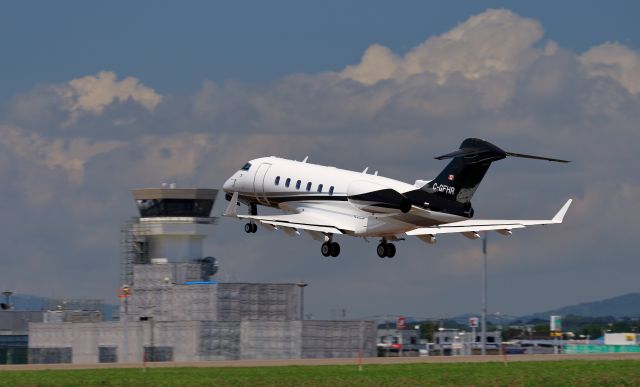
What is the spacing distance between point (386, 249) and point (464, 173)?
269 inches

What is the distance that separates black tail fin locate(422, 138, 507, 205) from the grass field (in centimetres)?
880

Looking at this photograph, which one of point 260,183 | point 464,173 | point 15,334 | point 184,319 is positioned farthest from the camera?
point 15,334

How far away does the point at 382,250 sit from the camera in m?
68.5

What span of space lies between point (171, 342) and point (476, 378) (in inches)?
2290

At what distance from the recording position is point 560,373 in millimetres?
63969

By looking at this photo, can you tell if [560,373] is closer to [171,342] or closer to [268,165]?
[268,165]

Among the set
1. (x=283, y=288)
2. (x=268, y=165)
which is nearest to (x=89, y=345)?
(x=283, y=288)

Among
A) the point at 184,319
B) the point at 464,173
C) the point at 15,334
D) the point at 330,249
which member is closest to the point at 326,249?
the point at 330,249

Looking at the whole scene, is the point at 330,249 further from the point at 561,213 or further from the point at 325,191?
the point at 561,213

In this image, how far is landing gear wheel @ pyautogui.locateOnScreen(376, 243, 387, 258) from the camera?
6850 cm

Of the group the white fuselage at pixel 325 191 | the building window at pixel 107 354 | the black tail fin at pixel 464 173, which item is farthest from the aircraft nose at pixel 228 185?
the building window at pixel 107 354

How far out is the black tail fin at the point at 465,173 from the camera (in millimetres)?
63969

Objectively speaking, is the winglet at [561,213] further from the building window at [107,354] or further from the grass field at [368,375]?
the building window at [107,354]

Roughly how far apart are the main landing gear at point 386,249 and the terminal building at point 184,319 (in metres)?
41.7
